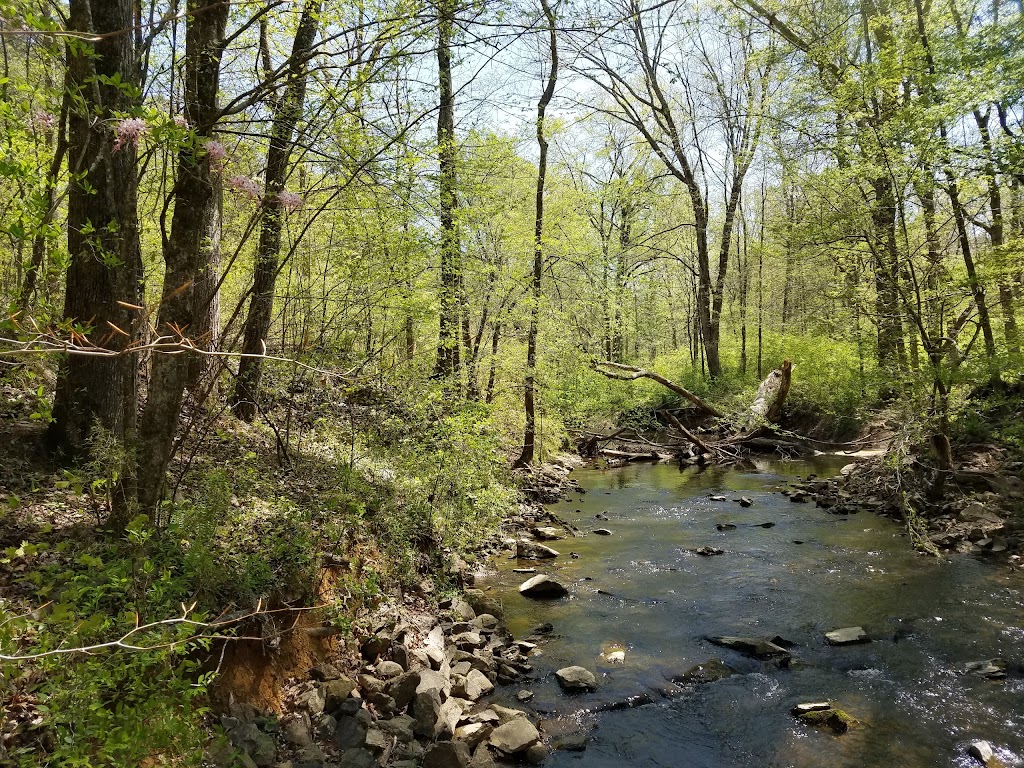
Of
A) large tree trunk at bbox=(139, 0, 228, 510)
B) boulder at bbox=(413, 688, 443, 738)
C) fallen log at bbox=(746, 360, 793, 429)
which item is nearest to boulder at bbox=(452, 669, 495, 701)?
boulder at bbox=(413, 688, 443, 738)

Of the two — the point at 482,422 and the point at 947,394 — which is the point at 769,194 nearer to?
the point at 947,394

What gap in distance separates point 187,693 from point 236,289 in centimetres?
769

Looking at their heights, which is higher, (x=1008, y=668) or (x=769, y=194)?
(x=769, y=194)

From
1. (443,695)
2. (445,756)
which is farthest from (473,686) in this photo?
(445,756)

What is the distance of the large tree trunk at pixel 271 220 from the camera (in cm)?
470

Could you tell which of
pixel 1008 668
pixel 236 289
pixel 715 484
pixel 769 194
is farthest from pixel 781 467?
pixel 769 194

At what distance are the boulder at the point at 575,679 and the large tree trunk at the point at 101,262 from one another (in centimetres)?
393

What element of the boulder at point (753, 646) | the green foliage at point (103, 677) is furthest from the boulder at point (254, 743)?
the boulder at point (753, 646)

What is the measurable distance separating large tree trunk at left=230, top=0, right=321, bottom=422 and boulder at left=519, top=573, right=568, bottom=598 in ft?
13.3

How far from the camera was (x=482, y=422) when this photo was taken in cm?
820

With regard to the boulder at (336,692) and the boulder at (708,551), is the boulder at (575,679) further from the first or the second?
the boulder at (708,551)

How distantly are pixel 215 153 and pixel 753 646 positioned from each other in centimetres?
650

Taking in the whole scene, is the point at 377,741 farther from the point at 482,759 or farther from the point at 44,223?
the point at 44,223

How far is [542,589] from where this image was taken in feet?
24.5
